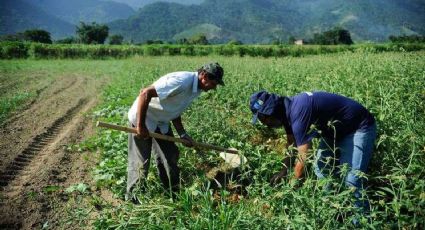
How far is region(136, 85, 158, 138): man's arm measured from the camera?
3992 mm

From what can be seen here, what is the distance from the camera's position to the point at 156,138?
4.42m

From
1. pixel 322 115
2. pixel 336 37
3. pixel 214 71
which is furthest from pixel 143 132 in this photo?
pixel 336 37

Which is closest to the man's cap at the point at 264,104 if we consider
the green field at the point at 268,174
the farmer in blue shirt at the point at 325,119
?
the farmer in blue shirt at the point at 325,119

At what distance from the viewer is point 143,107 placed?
4.02 meters

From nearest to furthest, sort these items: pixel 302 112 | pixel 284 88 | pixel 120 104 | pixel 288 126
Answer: pixel 302 112 < pixel 288 126 < pixel 284 88 < pixel 120 104

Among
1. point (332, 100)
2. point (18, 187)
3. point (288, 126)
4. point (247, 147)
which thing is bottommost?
point (18, 187)

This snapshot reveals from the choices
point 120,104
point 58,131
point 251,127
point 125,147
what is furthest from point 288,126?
point 120,104

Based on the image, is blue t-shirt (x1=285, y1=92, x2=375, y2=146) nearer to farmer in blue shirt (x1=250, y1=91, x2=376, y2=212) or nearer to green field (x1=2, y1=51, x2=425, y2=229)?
farmer in blue shirt (x1=250, y1=91, x2=376, y2=212)

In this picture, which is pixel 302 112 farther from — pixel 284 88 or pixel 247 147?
pixel 284 88

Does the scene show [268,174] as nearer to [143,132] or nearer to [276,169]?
[276,169]

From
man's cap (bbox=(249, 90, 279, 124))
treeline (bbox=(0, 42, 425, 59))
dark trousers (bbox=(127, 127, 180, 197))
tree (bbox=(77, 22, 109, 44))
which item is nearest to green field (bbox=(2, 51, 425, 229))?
dark trousers (bbox=(127, 127, 180, 197))

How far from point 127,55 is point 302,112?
38059 mm

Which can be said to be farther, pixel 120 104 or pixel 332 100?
pixel 120 104

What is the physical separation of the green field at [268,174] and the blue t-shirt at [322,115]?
37 cm
